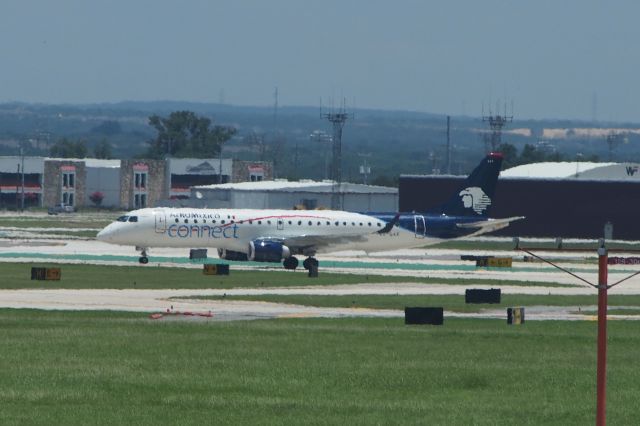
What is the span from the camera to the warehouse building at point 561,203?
137125 mm

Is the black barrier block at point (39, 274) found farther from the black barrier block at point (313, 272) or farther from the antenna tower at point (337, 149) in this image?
the antenna tower at point (337, 149)

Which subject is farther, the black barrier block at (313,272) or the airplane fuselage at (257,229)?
the airplane fuselage at (257,229)

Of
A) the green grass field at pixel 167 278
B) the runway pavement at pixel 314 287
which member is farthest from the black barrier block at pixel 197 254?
the green grass field at pixel 167 278

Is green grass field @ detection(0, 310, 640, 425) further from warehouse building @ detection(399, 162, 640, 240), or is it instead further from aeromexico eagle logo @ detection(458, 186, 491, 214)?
warehouse building @ detection(399, 162, 640, 240)

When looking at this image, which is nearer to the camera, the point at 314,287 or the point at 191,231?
the point at 314,287

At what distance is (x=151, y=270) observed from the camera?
8025cm

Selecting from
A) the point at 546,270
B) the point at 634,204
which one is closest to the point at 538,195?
the point at 634,204

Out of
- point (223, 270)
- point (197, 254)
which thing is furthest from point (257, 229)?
point (223, 270)

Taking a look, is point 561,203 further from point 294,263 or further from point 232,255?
point 294,263

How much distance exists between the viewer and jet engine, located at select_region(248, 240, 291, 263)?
Result: 8569 cm

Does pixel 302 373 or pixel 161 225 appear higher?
pixel 161 225

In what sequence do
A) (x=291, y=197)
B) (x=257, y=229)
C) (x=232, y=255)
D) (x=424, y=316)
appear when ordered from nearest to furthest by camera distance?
(x=424, y=316)
(x=257, y=229)
(x=232, y=255)
(x=291, y=197)

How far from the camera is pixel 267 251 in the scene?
281 ft

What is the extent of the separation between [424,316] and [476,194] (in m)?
46.7
